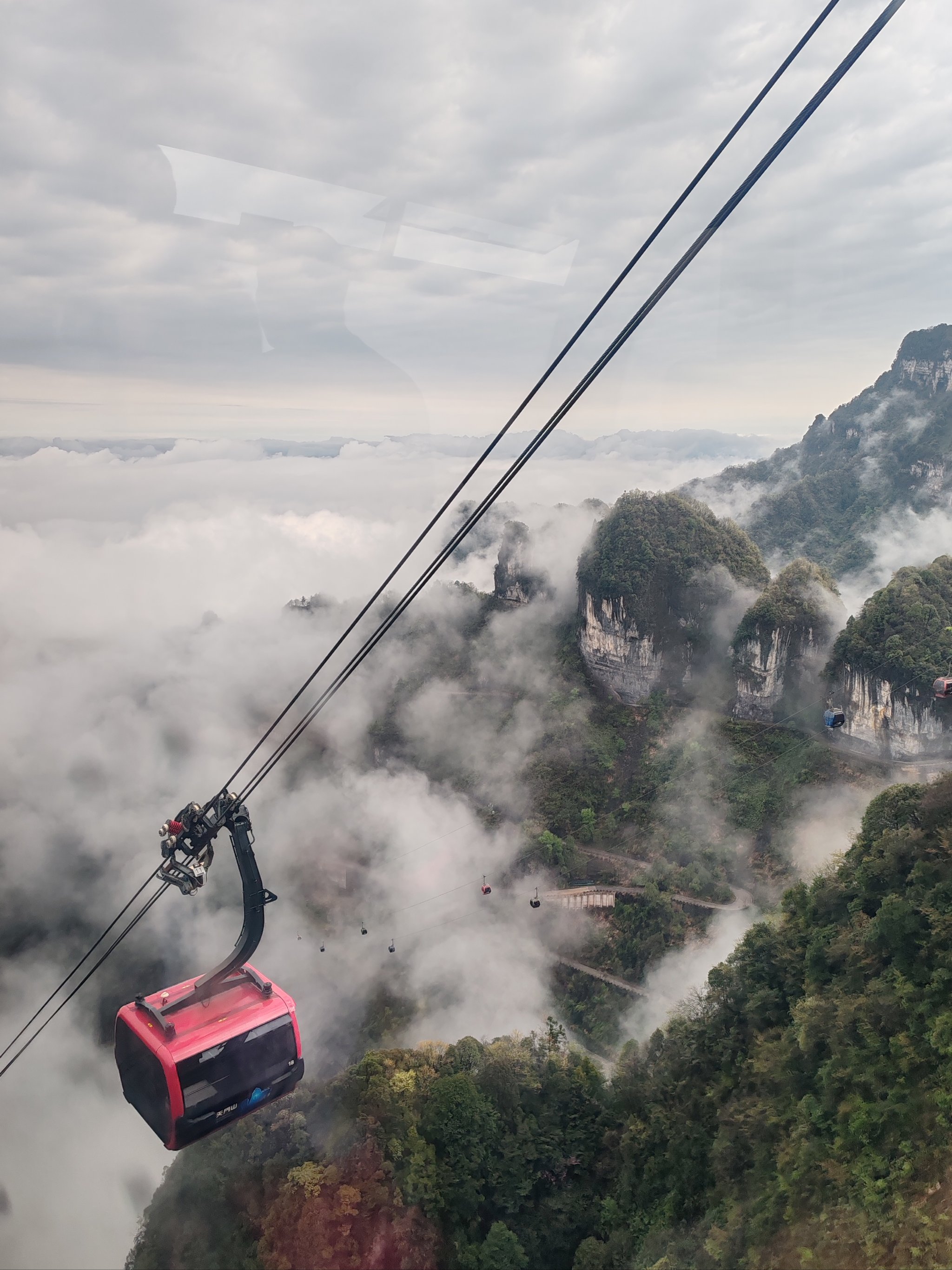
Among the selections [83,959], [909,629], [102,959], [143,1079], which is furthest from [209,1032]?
[909,629]

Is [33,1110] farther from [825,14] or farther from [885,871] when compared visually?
[825,14]

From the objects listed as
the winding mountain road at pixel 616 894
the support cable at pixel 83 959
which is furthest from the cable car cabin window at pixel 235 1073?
the winding mountain road at pixel 616 894

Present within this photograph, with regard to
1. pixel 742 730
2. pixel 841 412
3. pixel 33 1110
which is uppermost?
pixel 841 412

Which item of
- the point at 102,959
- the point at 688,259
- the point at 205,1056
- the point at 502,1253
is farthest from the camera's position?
the point at 502,1253

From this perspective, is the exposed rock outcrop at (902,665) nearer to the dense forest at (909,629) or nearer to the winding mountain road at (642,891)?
the dense forest at (909,629)

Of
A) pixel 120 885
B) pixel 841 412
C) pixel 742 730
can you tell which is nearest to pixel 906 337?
pixel 841 412

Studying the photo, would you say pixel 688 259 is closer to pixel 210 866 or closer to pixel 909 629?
pixel 210 866
